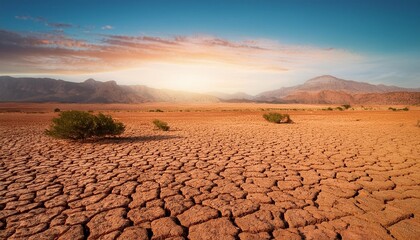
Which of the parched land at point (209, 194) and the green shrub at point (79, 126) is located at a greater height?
the green shrub at point (79, 126)

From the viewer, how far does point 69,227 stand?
231 cm

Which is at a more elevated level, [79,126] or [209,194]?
[79,126]

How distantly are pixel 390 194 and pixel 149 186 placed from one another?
321cm

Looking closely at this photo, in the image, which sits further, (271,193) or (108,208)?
(271,193)

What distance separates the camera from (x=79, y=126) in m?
6.90

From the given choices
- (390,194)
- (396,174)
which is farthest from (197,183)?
(396,174)

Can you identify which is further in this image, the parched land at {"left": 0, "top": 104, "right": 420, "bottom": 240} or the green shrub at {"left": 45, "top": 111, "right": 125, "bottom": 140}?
the green shrub at {"left": 45, "top": 111, "right": 125, "bottom": 140}

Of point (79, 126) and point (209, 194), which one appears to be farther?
point (79, 126)

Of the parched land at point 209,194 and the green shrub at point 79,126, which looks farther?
the green shrub at point 79,126

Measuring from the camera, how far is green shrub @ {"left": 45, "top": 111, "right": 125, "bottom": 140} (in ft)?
22.5

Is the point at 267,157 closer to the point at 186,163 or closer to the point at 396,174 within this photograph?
the point at 186,163

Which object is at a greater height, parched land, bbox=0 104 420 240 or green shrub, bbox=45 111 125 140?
green shrub, bbox=45 111 125 140

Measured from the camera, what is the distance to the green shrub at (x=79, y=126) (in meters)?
6.85

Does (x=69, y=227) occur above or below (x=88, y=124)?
below
